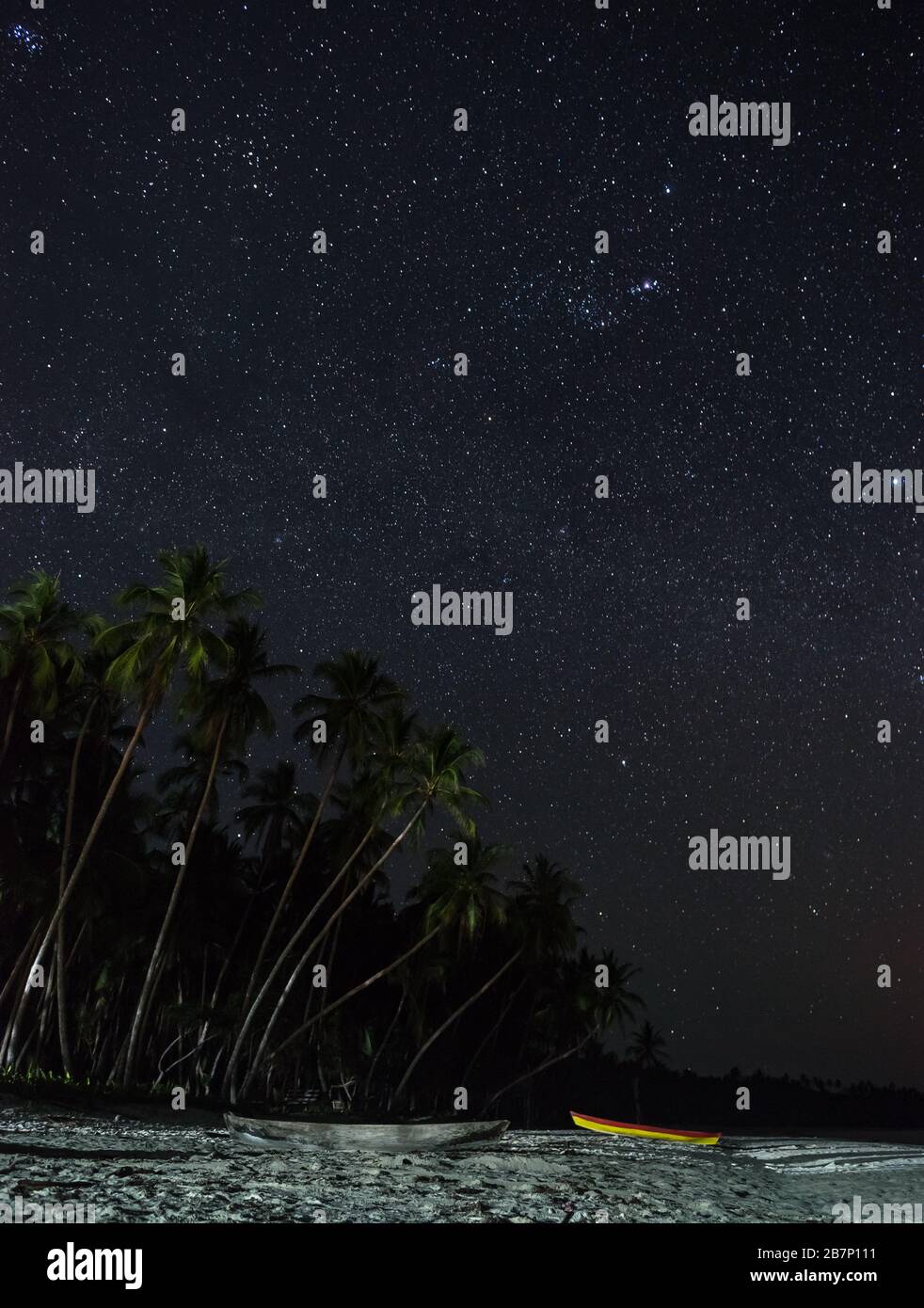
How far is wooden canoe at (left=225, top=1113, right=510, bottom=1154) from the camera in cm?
2066

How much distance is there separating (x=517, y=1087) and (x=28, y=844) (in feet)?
180

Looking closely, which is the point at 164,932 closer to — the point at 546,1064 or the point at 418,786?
the point at 418,786

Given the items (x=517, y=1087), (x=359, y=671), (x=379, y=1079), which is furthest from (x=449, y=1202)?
(x=517, y=1087)

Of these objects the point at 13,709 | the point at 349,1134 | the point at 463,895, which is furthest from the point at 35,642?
the point at 463,895

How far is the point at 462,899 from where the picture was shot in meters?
49.4

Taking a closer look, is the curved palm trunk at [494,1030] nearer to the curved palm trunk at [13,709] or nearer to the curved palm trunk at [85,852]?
the curved palm trunk at [85,852]

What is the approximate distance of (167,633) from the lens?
3231 cm

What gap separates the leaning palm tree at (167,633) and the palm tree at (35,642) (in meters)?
1.38

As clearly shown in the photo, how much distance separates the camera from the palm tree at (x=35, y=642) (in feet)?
106

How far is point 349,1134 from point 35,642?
17.9m

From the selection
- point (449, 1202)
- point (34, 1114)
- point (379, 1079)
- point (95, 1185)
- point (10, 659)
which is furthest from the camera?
point (379, 1079)
